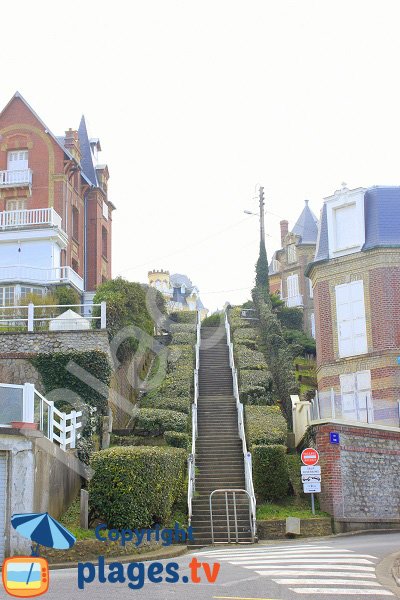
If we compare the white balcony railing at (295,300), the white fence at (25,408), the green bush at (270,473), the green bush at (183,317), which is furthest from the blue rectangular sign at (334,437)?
the white balcony railing at (295,300)

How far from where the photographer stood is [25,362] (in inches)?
977

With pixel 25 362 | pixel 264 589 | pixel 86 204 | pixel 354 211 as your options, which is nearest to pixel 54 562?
pixel 264 589

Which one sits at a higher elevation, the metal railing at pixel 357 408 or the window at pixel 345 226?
the window at pixel 345 226

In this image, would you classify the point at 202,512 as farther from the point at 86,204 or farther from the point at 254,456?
the point at 86,204

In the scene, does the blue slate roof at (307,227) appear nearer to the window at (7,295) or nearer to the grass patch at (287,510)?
the window at (7,295)

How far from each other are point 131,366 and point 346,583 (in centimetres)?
1807

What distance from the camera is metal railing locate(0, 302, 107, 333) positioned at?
84.5 ft

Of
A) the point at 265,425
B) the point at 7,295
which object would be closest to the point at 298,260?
the point at 7,295

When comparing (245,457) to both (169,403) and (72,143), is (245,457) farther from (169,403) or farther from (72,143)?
(72,143)

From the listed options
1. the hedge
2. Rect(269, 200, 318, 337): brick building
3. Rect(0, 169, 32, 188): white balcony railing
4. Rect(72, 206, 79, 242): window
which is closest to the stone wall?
the hedge

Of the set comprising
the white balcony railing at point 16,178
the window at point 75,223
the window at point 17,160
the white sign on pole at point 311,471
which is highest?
the window at point 17,160

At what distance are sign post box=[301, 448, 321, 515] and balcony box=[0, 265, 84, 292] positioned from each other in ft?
56.5

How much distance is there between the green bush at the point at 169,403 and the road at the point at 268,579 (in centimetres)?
975

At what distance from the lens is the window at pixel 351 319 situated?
27547 mm
